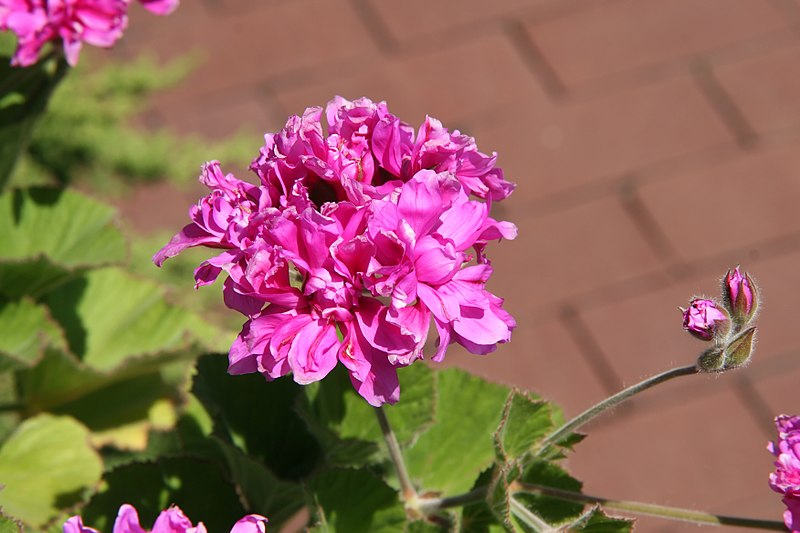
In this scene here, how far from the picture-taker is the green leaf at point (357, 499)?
754 mm

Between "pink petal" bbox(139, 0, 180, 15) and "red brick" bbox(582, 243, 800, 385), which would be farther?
"red brick" bbox(582, 243, 800, 385)

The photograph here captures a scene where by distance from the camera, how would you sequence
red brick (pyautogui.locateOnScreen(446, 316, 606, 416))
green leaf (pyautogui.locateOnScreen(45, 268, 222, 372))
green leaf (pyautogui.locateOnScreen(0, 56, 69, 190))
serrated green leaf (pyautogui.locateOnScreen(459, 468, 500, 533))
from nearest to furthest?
serrated green leaf (pyautogui.locateOnScreen(459, 468, 500, 533))
green leaf (pyautogui.locateOnScreen(0, 56, 69, 190))
green leaf (pyautogui.locateOnScreen(45, 268, 222, 372))
red brick (pyautogui.locateOnScreen(446, 316, 606, 416))

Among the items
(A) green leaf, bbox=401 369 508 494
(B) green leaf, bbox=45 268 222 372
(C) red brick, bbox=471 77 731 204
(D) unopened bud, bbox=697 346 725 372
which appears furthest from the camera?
(C) red brick, bbox=471 77 731 204

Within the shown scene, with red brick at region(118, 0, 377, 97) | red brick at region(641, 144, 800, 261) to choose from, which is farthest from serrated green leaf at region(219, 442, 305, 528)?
red brick at region(118, 0, 377, 97)

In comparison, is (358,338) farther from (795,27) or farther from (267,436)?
(795,27)

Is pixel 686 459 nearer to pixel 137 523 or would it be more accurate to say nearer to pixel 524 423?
pixel 524 423

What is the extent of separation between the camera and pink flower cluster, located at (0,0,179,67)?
0.89 m

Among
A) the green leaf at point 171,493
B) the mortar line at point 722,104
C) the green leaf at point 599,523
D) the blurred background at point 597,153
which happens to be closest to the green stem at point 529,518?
the green leaf at point 599,523

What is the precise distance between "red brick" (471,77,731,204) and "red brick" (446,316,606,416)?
0.32 metres

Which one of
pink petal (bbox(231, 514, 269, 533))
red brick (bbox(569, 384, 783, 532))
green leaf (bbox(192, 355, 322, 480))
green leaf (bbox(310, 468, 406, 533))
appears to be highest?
red brick (bbox(569, 384, 783, 532))

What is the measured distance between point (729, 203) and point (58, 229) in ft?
5.09

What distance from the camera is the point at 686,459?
76.3 inches

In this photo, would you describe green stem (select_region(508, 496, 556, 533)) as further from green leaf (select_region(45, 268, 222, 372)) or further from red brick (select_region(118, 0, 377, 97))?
red brick (select_region(118, 0, 377, 97))

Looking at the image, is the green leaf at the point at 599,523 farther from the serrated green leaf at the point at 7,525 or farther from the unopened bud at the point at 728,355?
the serrated green leaf at the point at 7,525
